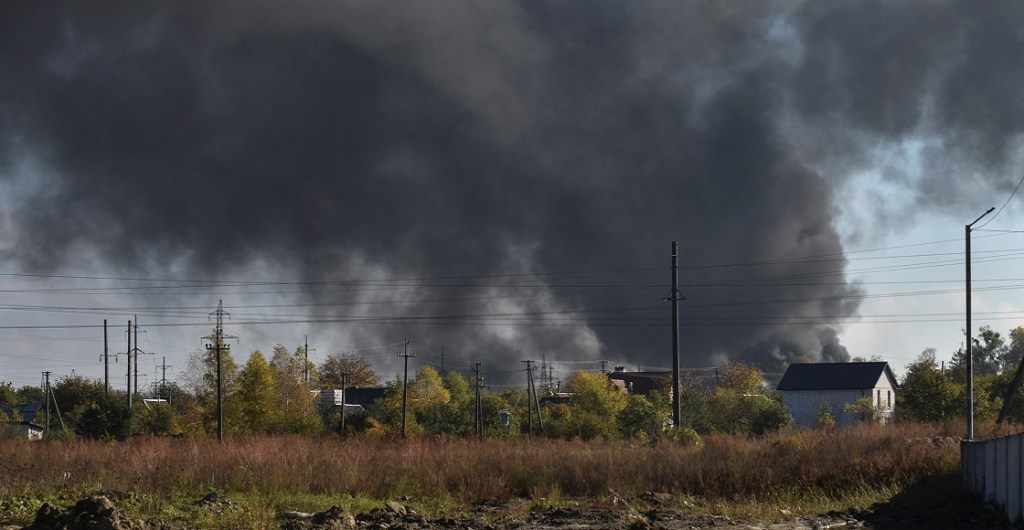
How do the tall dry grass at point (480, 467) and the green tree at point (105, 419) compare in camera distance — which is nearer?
the tall dry grass at point (480, 467)

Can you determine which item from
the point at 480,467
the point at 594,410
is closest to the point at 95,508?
the point at 480,467

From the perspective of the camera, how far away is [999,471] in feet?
81.7

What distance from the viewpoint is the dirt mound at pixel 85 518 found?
18750 mm

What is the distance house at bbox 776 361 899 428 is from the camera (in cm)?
10925

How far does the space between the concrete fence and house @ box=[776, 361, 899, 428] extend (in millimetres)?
79663

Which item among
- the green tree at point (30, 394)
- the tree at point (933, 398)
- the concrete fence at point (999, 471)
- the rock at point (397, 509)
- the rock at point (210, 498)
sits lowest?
the green tree at point (30, 394)

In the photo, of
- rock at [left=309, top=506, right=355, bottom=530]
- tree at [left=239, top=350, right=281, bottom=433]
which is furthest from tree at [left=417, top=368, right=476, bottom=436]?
rock at [left=309, top=506, right=355, bottom=530]

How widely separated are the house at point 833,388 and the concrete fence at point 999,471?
79663 mm

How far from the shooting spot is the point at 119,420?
72.4 m

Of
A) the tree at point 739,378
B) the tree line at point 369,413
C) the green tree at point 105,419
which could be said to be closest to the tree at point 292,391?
the tree line at point 369,413

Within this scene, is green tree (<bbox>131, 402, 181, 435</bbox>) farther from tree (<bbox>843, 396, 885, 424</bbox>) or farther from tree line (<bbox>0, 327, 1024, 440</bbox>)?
tree (<bbox>843, 396, 885, 424</bbox>)

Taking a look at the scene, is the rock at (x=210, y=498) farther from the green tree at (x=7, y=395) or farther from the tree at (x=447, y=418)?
the green tree at (x=7, y=395)

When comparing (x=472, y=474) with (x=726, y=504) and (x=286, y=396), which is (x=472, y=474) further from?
(x=286, y=396)

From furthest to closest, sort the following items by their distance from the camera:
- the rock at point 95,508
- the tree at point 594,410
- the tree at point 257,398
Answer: the tree at point 257,398, the tree at point 594,410, the rock at point 95,508
